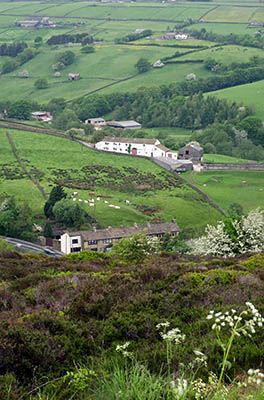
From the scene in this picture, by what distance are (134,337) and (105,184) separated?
65976 millimetres

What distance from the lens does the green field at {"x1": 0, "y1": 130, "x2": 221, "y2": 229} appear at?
66938mm

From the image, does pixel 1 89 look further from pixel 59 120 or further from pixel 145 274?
pixel 145 274

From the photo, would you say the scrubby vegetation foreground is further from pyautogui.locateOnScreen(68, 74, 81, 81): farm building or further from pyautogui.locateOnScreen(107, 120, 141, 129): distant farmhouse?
pyautogui.locateOnScreen(68, 74, 81, 81): farm building

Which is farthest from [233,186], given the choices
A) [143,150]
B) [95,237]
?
[95,237]

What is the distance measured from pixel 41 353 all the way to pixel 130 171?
249 feet

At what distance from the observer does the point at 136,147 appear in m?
99.4

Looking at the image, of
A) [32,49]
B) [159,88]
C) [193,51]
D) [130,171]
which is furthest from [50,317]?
[32,49]

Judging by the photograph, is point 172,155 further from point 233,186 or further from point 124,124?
point 124,124

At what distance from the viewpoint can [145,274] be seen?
19.6 metres

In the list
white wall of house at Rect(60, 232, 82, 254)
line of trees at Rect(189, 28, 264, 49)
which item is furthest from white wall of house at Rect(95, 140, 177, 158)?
line of trees at Rect(189, 28, 264, 49)

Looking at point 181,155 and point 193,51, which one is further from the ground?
point 193,51

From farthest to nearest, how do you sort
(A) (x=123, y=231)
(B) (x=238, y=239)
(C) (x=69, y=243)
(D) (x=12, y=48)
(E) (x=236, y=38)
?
(D) (x=12, y=48), (E) (x=236, y=38), (A) (x=123, y=231), (C) (x=69, y=243), (B) (x=238, y=239)

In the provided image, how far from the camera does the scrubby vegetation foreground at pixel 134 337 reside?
7383 mm

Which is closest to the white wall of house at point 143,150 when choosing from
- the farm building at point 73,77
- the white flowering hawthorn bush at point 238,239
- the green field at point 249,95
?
the green field at point 249,95
